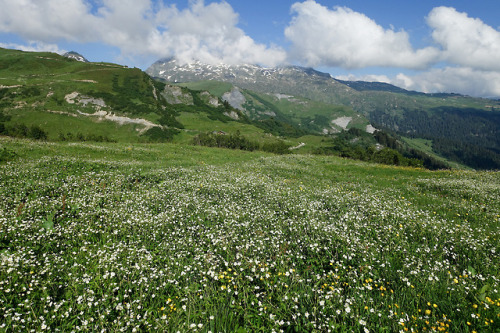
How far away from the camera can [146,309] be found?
522 cm

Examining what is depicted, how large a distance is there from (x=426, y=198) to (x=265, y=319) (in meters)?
15.0

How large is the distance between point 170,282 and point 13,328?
301 cm

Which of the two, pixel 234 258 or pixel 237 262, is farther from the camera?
pixel 234 258

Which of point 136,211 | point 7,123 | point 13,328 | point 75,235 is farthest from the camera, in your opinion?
point 7,123

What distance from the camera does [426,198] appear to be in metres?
15.2

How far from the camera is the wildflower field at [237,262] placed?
16.5ft

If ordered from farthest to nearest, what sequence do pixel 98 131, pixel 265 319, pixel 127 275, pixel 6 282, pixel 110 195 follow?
1. pixel 98 131
2. pixel 110 195
3. pixel 127 275
4. pixel 6 282
5. pixel 265 319

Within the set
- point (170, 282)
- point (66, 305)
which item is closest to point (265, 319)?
point (170, 282)

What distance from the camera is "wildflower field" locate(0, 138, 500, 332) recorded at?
5.02m

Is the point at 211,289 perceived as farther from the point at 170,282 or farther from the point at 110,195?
the point at 110,195

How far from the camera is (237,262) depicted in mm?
6816

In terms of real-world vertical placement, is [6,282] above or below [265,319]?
above

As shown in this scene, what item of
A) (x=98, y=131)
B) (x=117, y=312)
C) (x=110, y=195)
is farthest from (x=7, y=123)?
(x=117, y=312)

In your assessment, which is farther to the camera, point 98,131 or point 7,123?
point 98,131
